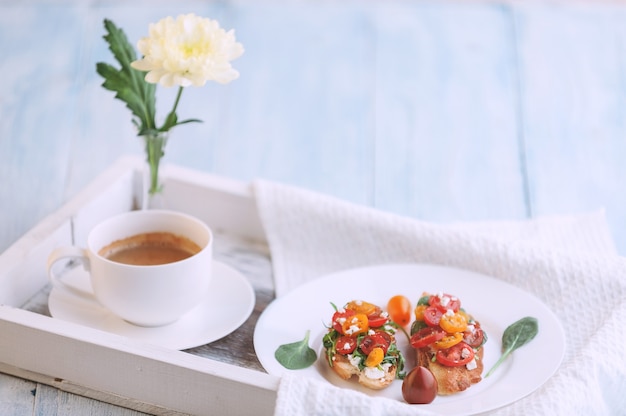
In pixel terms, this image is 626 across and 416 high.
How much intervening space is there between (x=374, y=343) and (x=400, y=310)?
13 centimetres

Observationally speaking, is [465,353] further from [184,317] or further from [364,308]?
[184,317]

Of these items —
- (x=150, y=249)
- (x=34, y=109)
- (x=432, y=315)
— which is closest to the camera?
(x=432, y=315)

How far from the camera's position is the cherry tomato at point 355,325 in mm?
1099

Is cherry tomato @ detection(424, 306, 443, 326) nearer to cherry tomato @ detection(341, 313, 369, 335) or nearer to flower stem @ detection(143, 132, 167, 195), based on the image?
cherry tomato @ detection(341, 313, 369, 335)

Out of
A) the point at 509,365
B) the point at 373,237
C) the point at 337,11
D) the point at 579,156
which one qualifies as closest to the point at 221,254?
the point at 373,237

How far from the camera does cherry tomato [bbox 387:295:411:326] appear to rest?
3.94ft

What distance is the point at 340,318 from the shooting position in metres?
1.11

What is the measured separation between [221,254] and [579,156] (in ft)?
2.86

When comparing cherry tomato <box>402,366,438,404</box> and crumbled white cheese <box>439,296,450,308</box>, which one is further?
crumbled white cheese <box>439,296,450,308</box>

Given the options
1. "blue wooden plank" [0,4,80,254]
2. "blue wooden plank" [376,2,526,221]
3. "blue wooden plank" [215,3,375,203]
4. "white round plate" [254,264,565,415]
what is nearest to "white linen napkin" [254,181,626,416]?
"white round plate" [254,264,565,415]

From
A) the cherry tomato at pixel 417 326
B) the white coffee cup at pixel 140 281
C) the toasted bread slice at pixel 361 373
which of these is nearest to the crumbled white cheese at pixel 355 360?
the toasted bread slice at pixel 361 373

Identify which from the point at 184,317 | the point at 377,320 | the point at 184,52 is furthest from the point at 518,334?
the point at 184,52

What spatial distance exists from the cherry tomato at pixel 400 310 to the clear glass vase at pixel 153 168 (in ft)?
1.25

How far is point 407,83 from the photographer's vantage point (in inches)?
83.6
